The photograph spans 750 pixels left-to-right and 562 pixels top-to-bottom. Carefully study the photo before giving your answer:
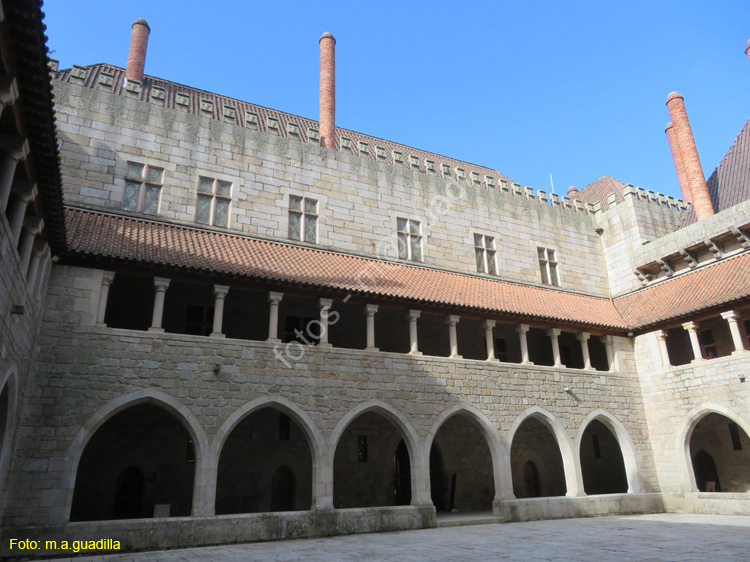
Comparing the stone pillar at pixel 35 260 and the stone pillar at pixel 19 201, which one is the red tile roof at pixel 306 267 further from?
the stone pillar at pixel 19 201

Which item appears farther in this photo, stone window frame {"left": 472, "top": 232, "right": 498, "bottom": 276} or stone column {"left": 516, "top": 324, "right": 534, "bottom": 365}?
stone window frame {"left": 472, "top": 232, "right": 498, "bottom": 276}

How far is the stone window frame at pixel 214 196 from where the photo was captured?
46.2 ft

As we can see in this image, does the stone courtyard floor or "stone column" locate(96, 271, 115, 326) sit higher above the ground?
"stone column" locate(96, 271, 115, 326)

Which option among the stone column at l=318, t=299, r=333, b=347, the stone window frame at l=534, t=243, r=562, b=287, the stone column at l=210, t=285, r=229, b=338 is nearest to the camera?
the stone column at l=210, t=285, r=229, b=338

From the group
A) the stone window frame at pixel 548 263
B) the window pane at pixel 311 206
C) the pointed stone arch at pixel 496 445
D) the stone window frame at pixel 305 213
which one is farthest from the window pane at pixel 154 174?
the stone window frame at pixel 548 263

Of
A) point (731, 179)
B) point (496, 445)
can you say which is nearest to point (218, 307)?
point (496, 445)

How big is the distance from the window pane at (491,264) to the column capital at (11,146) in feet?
44.5

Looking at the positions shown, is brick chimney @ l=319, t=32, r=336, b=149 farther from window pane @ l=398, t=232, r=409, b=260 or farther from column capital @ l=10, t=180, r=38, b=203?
column capital @ l=10, t=180, r=38, b=203

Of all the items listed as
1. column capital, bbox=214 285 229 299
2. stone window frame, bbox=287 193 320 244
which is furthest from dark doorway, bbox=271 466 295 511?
stone window frame, bbox=287 193 320 244

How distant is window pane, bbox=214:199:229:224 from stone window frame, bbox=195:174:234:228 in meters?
0.03

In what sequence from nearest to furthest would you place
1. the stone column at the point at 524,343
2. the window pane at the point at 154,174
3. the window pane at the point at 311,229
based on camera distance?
the window pane at the point at 154,174 → the stone column at the point at 524,343 → the window pane at the point at 311,229

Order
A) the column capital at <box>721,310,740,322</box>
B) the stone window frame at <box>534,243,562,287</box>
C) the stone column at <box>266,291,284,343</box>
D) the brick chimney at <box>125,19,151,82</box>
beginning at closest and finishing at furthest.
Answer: the stone column at <box>266,291,284,343</box> < the column capital at <box>721,310,740,322</box> < the stone window frame at <box>534,243,562,287</box> < the brick chimney at <box>125,19,151,82</box>

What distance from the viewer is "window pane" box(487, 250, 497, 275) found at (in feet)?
57.2

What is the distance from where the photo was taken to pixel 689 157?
1862 centimetres
